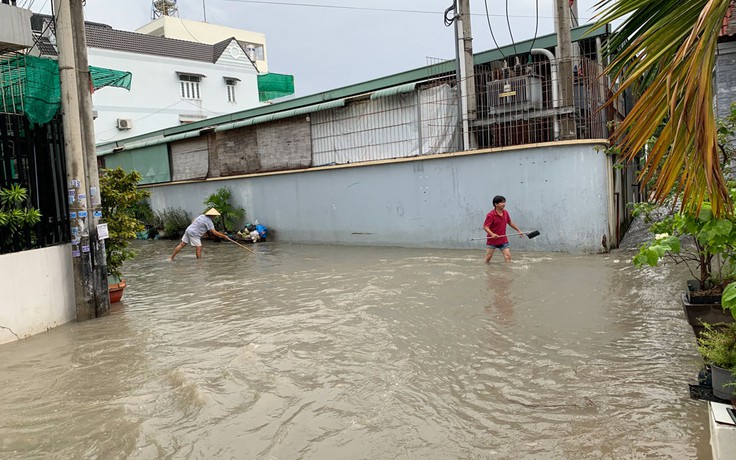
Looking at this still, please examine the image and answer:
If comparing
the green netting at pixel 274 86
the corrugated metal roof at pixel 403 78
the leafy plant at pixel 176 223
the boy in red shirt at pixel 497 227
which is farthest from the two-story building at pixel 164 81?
the boy in red shirt at pixel 497 227

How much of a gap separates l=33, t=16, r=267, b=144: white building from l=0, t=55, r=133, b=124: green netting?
72.7 feet

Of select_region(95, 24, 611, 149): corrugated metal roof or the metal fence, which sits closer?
the metal fence

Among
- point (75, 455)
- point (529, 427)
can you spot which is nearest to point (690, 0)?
point (529, 427)

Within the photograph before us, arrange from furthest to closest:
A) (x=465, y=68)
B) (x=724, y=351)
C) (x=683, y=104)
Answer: (x=465, y=68) → (x=724, y=351) → (x=683, y=104)

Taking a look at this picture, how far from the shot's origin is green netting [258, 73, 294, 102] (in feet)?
129

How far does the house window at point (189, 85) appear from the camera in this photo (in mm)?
33156

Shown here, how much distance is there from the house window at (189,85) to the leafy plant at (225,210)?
17357mm

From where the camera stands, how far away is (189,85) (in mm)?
33625

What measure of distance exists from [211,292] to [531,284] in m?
5.23

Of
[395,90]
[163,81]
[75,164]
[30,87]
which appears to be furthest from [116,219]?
[163,81]

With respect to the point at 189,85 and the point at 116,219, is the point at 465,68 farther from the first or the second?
the point at 189,85

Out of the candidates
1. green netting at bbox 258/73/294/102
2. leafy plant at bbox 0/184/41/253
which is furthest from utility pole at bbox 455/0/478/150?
green netting at bbox 258/73/294/102

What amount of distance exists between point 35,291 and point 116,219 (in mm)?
1815

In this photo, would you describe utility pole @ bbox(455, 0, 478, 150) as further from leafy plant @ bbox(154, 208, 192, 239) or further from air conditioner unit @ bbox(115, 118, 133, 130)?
air conditioner unit @ bbox(115, 118, 133, 130)
